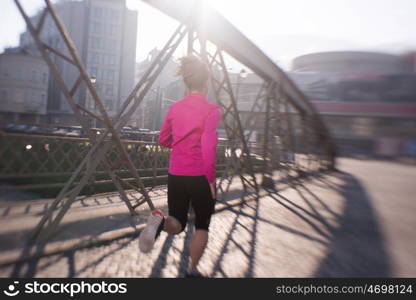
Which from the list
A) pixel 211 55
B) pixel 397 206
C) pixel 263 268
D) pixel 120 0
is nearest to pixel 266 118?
pixel 211 55

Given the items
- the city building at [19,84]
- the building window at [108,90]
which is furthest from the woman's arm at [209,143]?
the building window at [108,90]

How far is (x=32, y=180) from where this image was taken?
801 cm

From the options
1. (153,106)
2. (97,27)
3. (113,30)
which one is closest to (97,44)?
(97,27)

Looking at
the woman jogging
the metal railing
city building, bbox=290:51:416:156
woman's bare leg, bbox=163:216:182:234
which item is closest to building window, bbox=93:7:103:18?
city building, bbox=290:51:416:156

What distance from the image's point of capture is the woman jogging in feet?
8.20

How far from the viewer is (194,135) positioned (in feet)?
8.38

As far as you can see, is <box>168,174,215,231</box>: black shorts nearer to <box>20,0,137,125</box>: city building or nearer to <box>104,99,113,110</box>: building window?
<box>20,0,137,125</box>: city building

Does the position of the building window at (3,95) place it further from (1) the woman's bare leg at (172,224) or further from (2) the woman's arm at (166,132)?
(1) the woman's bare leg at (172,224)

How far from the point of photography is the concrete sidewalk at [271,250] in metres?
2.89

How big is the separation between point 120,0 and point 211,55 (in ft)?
185

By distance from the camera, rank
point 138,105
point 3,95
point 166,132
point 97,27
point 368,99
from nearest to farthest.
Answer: point 166,132 < point 138,105 < point 368,99 < point 3,95 < point 97,27

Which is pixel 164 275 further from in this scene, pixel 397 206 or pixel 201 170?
pixel 397 206

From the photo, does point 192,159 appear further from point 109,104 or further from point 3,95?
point 109,104

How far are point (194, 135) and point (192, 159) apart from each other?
8.1 inches
